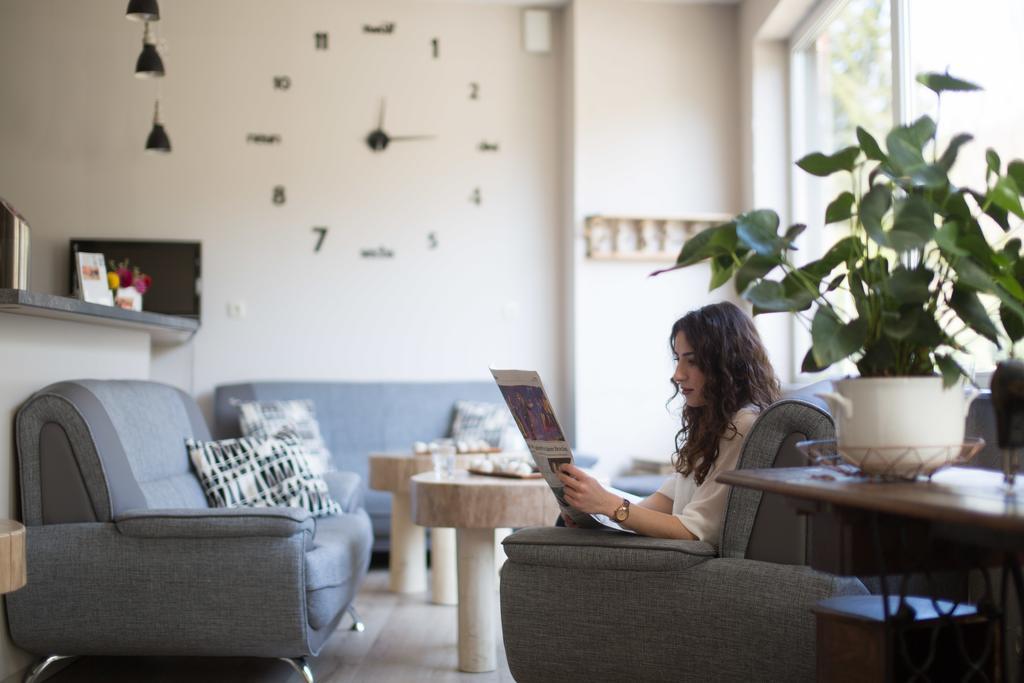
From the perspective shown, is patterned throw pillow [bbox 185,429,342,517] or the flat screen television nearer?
patterned throw pillow [bbox 185,429,342,517]

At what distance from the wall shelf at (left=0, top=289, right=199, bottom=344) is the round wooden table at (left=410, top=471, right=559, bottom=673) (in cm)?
115

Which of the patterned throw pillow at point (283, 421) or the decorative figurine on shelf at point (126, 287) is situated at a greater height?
the decorative figurine on shelf at point (126, 287)

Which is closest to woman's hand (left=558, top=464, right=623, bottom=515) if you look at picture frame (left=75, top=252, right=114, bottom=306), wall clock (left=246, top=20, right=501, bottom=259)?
picture frame (left=75, top=252, right=114, bottom=306)

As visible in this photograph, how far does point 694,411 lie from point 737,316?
0.23m

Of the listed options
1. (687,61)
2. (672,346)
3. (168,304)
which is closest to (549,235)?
(687,61)

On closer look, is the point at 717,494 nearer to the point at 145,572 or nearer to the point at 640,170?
the point at 145,572

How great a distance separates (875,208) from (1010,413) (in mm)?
375

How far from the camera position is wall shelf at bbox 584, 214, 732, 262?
5.71 meters

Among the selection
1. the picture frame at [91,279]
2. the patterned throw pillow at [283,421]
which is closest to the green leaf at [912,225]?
the picture frame at [91,279]

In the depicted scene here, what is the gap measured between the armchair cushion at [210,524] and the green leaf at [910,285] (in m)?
1.86

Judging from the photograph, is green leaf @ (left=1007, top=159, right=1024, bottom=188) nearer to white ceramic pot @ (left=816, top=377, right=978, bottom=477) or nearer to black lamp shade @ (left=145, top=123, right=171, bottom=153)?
white ceramic pot @ (left=816, top=377, right=978, bottom=477)

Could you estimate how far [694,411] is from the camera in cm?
223

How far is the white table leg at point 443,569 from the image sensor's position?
4.24m

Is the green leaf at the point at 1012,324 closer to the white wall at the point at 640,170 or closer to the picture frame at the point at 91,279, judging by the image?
the picture frame at the point at 91,279
